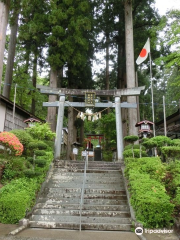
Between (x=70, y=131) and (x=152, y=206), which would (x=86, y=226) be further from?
(x=70, y=131)

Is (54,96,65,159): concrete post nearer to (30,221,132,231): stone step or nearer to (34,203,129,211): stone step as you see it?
(34,203,129,211): stone step

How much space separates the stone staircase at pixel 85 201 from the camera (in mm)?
5383

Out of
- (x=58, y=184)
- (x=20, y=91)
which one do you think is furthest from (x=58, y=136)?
(x=20, y=91)

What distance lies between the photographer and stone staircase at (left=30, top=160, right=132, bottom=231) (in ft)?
17.7

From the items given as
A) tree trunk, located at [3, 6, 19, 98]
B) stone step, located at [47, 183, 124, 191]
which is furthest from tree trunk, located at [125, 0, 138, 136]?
tree trunk, located at [3, 6, 19, 98]

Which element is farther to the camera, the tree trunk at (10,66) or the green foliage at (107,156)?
the green foliage at (107,156)

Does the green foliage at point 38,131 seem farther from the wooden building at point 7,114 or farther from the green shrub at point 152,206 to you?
the green shrub at point 152,206

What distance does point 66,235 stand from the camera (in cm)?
477

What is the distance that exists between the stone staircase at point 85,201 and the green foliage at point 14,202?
384 millimetres

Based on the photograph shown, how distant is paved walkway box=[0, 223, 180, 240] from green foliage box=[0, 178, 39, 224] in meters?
0.25

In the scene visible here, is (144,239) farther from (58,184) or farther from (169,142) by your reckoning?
(169,142)

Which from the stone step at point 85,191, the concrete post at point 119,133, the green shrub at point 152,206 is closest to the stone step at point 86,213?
the green shrub at point 152,206

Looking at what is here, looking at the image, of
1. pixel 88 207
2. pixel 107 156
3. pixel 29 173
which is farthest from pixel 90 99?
pixel 107 156

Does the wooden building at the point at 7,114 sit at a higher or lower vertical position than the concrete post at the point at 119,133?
higher
